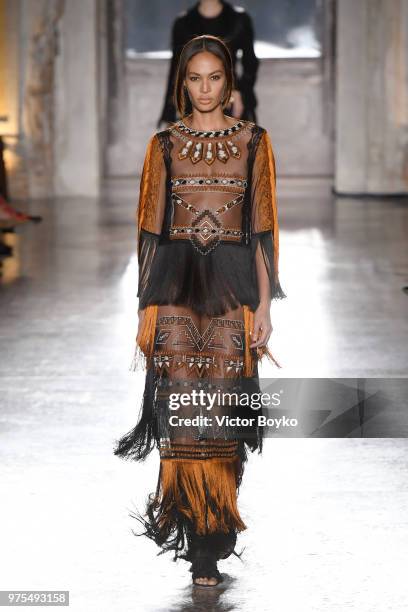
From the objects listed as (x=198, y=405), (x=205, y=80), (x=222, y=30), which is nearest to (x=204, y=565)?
(x=198, y=405)

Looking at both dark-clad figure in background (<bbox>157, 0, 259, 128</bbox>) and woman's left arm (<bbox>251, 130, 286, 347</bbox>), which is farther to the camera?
dark-clad figure in background (<bbox>157, 0, 259, 128</bbox>)

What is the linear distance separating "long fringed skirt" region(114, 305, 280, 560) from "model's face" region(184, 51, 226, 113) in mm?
527

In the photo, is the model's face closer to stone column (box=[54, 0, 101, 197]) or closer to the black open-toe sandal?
the black open-toe sandal

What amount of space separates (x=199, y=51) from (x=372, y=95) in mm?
13929

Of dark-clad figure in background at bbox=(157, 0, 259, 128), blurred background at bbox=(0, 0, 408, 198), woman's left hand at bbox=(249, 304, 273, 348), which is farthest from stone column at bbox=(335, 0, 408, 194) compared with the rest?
woman's left hand at bbox=(249, 304, 273, 348)

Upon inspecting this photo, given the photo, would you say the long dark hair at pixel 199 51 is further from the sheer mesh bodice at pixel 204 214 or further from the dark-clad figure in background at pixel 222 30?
the dark-clad figure in background at pixel 222 30

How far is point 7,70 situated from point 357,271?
319 inches

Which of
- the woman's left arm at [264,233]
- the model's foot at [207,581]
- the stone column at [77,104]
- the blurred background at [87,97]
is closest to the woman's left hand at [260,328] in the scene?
the woman's left arm at [264,233]

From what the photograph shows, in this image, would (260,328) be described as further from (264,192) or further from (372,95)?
(372,95)

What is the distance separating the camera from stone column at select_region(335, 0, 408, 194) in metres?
16.9

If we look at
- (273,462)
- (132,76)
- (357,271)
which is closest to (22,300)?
(357,271)

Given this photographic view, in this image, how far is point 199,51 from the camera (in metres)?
3.60

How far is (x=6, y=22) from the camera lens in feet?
55.1

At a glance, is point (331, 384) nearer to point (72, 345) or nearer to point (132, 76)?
point (72, 345)
